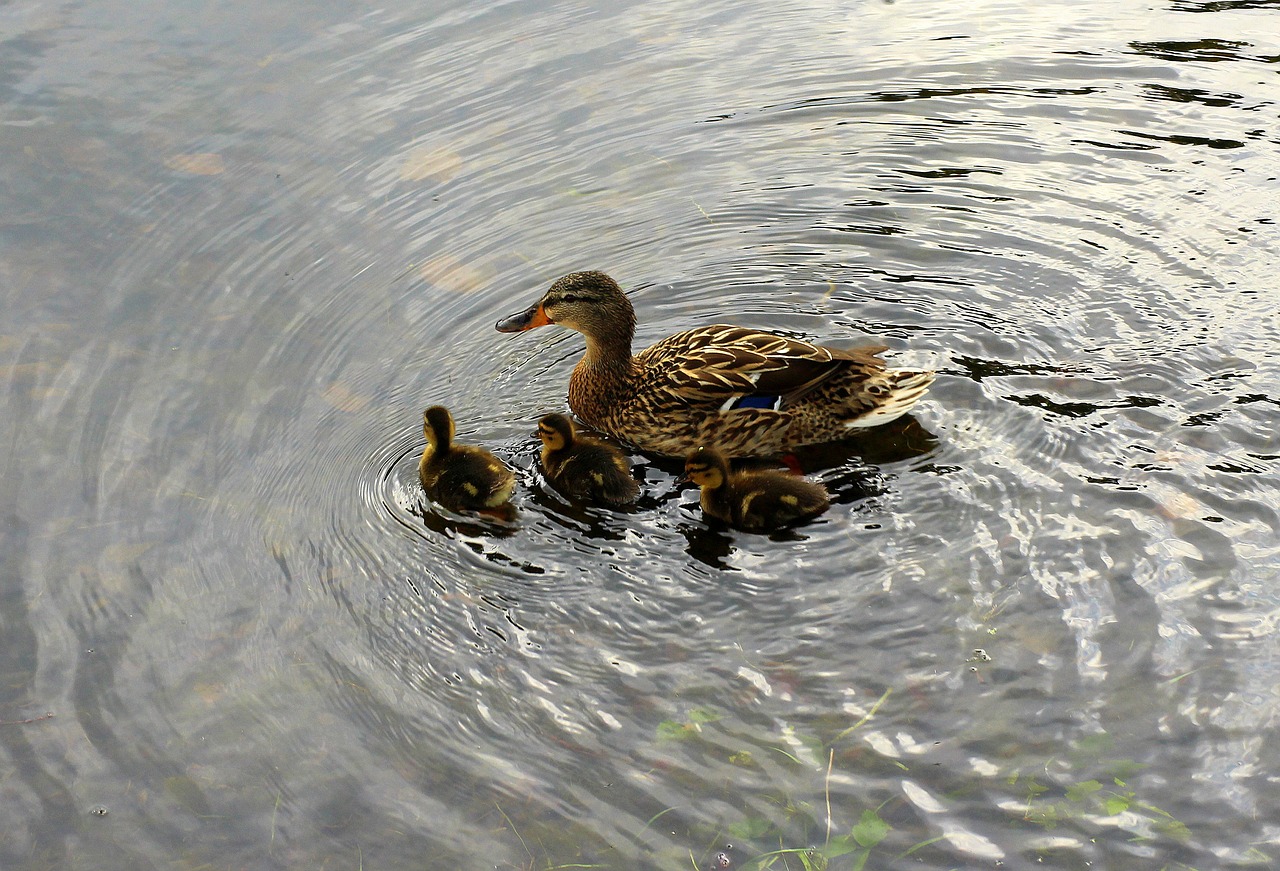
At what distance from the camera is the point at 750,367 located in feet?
16.2

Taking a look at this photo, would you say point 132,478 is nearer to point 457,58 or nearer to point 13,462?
point 13,462

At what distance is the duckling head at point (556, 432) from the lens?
15.7ft

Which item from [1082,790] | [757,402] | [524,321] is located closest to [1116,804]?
[1082,790]

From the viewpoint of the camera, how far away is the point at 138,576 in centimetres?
443

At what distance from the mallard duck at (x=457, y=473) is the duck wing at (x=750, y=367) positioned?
0.88 m

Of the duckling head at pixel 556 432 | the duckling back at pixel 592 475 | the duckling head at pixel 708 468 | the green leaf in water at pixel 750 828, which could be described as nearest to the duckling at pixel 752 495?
the duckling head at pixel 708 468

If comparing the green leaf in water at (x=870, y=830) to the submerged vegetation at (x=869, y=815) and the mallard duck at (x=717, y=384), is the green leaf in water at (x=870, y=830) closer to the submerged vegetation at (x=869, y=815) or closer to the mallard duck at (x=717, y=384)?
the submerged vegetation at (x=869, y=815)

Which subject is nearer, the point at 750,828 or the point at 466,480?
the point at 750,828

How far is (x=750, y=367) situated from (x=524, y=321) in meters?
1.13

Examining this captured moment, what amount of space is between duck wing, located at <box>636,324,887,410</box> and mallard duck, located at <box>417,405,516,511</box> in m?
0.88

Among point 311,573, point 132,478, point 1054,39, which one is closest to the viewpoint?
point 311,573

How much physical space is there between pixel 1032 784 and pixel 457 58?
6.13 meters

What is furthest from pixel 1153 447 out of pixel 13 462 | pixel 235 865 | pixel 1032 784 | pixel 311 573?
pixel 13 462

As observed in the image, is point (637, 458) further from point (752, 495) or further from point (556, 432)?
point (752, 495)
